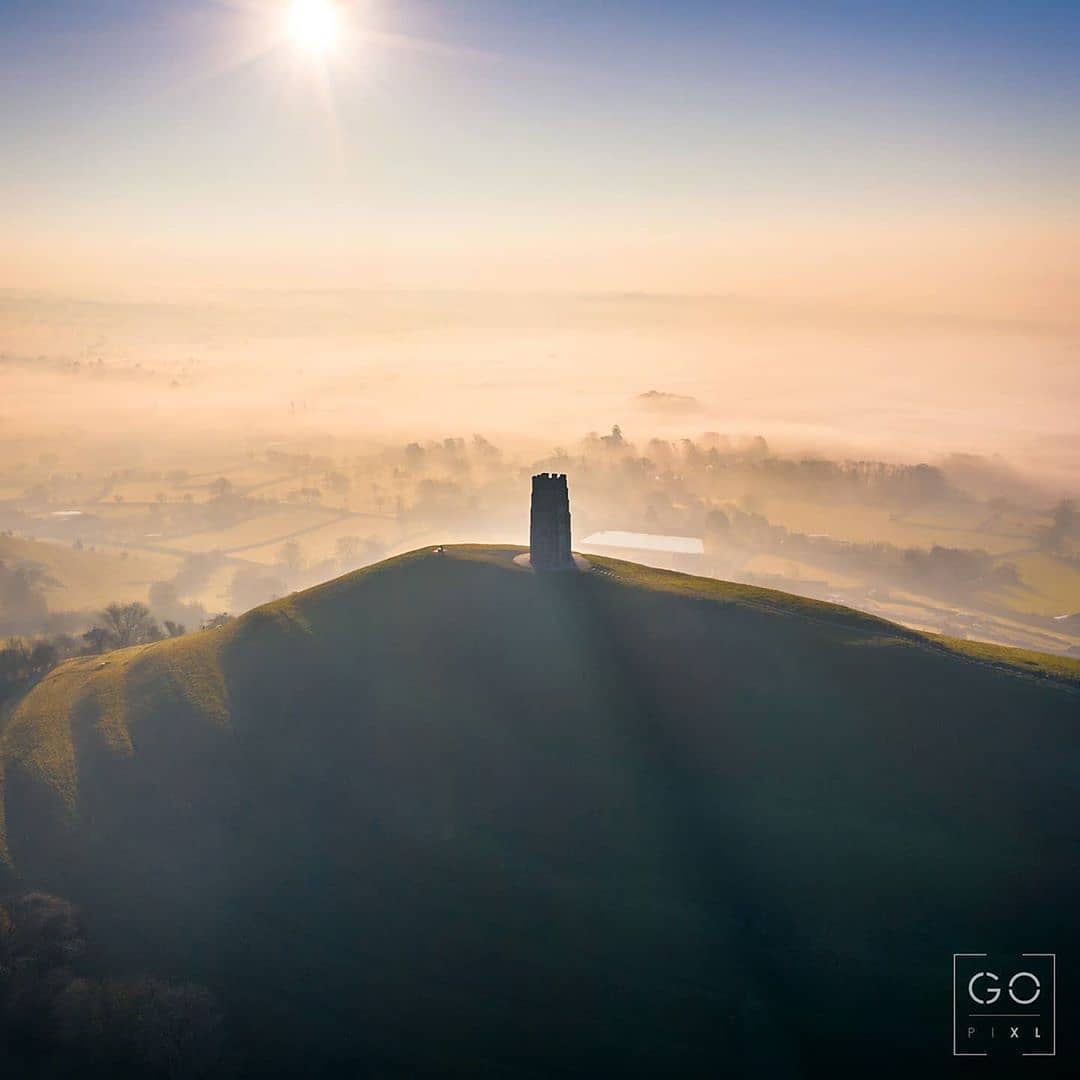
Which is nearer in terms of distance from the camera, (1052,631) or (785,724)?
(785,724)

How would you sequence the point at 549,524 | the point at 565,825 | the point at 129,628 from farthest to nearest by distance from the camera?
the point at 129,628
the point at 549,524
the point at 565,825

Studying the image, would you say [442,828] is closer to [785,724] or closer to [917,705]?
[785,724]

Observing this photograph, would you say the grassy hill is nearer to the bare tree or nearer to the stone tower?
the stone tower

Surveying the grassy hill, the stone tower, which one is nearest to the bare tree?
the grassy hill

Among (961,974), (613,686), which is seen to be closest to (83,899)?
(613,686)

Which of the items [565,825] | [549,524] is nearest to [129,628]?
[549,524]

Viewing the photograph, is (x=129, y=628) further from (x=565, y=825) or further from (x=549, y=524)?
(x=565, y=825)

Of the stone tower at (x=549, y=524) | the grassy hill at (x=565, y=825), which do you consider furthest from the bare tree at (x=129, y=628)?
the stone tower at (x=549, y=524)

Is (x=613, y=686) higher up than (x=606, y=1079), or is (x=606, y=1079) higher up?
(x=613, y=686)

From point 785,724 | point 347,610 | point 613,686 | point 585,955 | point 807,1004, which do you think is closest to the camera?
point 807,1004
